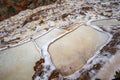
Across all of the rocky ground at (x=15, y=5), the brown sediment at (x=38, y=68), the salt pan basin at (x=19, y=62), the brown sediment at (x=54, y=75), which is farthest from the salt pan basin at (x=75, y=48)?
the rocky ground at (x=15, y=5)

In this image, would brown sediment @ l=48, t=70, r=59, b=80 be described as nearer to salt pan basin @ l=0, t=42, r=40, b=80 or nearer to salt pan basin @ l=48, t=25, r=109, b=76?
salt pan basin @ l=48, t=25, r=109, b=76

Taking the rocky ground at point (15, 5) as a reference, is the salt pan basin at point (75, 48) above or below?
below

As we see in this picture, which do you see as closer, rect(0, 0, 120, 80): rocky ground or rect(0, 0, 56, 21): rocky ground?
rect(0, 0, 120, 80): rocky ground

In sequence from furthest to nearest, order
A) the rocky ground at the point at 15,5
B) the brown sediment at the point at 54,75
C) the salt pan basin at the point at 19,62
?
the rocky ground at the point at 15,5
the salt pan basin at the point at 19,62
the brown sediment at the point at 54,75

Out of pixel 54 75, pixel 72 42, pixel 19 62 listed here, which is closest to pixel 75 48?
pixel 72 42

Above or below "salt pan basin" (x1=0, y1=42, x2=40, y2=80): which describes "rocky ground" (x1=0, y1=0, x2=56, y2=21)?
above

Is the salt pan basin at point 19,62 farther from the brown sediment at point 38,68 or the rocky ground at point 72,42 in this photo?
the brown sediment at point 38,68

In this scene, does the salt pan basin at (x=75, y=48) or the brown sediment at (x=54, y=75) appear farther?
the salt pan basin at (x=75, y=48)

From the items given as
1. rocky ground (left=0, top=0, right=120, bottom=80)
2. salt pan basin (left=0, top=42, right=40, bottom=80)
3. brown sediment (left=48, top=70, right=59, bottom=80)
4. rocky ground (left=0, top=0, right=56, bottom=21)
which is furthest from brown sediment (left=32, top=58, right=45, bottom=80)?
rocky ground (left=0, top=0, right=56, bottom=21)
